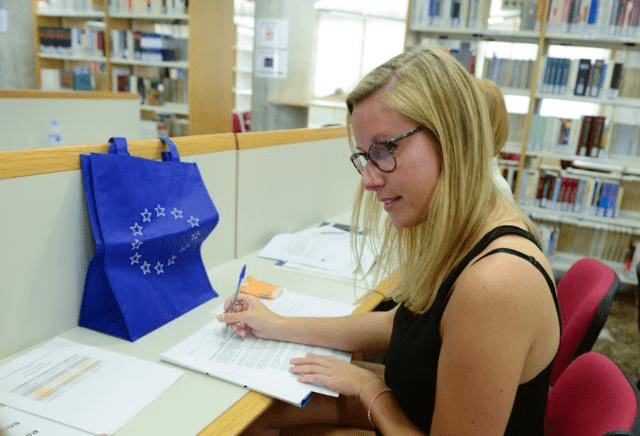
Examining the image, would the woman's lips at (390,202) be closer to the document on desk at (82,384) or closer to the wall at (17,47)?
the document on desk at (82,384)

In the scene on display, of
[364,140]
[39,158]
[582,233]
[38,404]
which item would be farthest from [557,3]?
[38,404]

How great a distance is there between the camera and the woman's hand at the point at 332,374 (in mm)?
1077

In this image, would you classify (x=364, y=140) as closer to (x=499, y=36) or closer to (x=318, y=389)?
(x=318, y=389)

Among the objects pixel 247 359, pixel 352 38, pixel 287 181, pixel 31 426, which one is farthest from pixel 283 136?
pixel 352 38

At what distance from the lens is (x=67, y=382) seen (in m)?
1.04

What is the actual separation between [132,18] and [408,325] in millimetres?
5162

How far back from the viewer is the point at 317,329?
1.27 meters

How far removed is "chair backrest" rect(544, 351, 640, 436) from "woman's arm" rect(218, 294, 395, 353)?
40 centimetres

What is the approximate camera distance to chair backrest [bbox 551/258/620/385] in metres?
1.28

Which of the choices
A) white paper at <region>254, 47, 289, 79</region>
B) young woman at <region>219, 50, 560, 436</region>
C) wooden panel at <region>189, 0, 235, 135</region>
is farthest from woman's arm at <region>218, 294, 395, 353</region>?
wooden panel at <region>189, 0, 235, 135</region>

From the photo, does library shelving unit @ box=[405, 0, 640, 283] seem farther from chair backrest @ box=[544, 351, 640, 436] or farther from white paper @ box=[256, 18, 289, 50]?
chair backrest @ box=[544, 351, 640, 436]

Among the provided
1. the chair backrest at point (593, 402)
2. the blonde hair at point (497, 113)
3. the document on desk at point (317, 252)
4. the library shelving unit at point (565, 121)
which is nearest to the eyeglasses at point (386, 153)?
the chair backrest at point (593, 402)

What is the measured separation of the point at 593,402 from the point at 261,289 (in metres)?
0.86

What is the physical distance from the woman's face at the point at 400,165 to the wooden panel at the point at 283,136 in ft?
2.66
